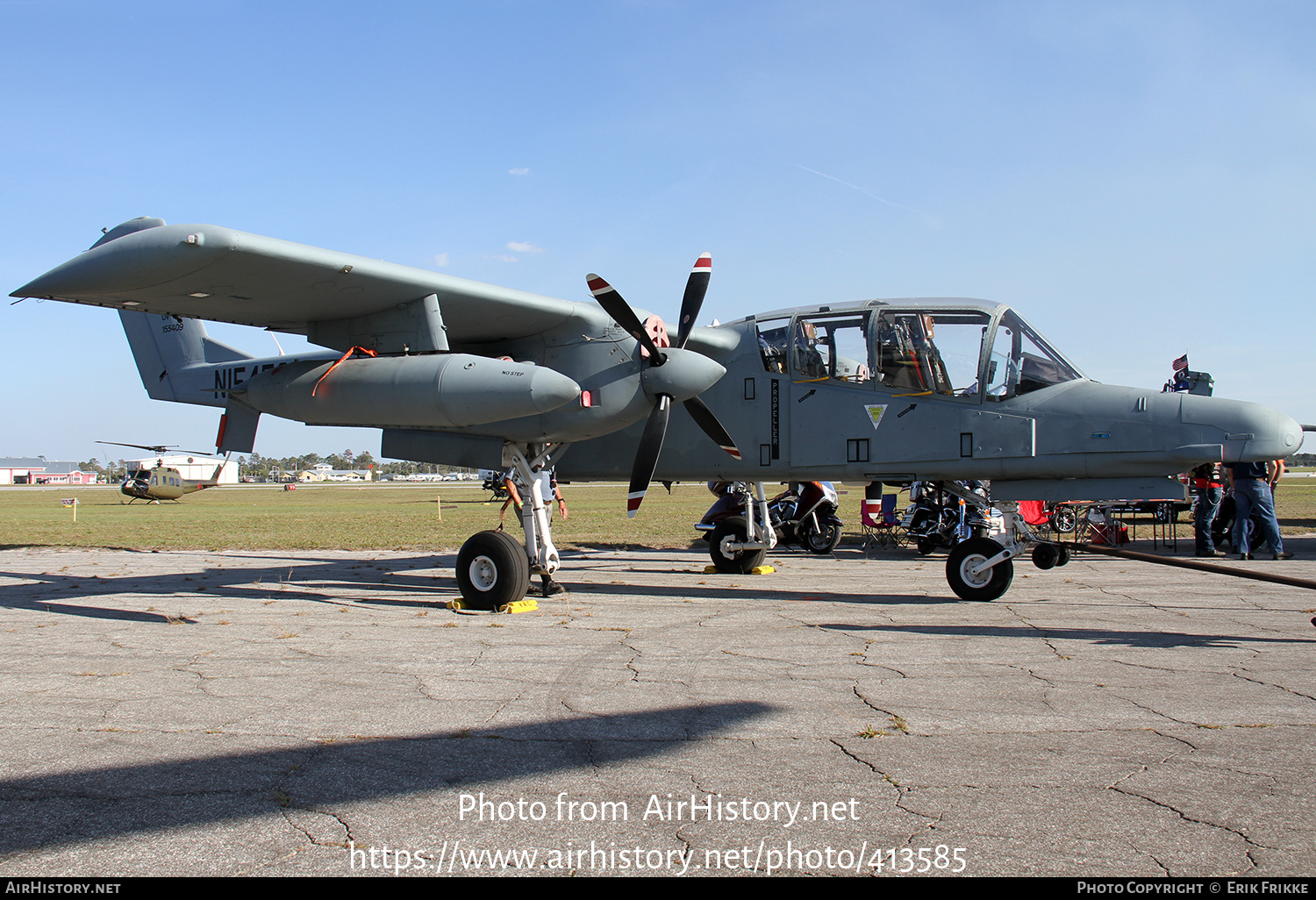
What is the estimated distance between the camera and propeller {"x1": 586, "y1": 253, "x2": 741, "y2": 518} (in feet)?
32.2

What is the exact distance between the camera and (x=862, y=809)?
3627mm

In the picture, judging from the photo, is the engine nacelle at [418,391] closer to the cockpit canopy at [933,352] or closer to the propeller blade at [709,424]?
the propeller blade at [709,424]

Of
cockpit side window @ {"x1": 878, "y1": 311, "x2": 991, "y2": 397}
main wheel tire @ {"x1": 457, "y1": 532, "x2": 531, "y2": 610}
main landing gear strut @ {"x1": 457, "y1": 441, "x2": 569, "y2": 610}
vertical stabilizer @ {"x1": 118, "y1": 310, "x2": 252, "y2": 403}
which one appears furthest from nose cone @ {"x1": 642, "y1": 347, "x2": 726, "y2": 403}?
vertical stabilizer @ {"x1": 118, "y1": 310, "x2": 252, "y2": 403}

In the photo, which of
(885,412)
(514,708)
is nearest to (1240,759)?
(514,708)

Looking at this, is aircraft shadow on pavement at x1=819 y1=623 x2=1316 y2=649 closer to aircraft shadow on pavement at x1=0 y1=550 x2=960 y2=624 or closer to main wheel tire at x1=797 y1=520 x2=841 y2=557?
aircraft shadow on pavement at x1=0 y1=550 x2=960 y2=624

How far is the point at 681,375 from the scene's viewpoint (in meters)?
9.89

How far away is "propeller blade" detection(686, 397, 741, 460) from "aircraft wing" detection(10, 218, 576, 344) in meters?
1.90

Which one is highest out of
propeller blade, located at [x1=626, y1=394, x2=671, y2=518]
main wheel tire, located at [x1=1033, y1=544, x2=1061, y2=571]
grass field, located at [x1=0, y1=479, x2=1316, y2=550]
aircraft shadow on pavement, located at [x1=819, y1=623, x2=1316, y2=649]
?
propeller blade, located at [x1=626, y1=394, x2=671, y2=518]

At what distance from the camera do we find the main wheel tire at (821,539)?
18.3 m

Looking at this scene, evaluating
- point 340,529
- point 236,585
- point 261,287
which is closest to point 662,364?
point 261,287

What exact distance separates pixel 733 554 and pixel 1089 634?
6.83 m

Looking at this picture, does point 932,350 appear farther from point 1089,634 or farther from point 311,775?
point 311,775

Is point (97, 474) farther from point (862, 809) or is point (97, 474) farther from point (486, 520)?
point (862, 809)

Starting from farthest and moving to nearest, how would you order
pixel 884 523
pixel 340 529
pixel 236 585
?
1. pixel 340 529
2. pixel 884 523
3. pixel 236 585
